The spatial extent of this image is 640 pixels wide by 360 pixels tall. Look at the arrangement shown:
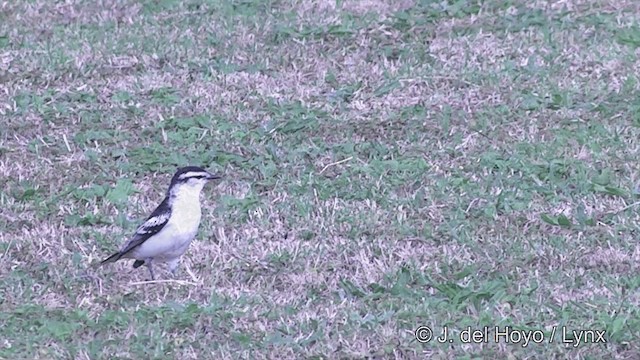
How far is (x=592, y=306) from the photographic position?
824cm

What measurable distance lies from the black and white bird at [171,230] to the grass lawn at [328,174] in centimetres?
20

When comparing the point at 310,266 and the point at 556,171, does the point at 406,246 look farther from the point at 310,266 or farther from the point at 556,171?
the point at 556,171

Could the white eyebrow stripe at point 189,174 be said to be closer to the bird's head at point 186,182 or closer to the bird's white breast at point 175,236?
the bird's head at point 186,182

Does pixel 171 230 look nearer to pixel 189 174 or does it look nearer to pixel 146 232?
pixel 146 232

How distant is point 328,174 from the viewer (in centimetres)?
1086

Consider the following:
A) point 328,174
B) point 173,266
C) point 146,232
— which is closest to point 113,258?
point 146,232

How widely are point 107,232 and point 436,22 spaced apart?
5330mm

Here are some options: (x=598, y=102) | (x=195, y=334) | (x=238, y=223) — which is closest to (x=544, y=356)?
(x=195, y=334)

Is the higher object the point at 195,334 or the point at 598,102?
the point at 195,334

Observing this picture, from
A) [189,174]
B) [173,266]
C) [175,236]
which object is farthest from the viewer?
[189,174]

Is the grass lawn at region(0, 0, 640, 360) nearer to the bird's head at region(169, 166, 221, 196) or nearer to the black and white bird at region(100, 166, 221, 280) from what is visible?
the black and white bird at region(100, 166, 221, 280)

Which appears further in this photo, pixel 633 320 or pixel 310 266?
pixel 310 266

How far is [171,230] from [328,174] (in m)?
2.38

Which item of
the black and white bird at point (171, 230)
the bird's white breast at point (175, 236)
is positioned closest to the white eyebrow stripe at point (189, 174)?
the black and white bird at point (171, 230)
